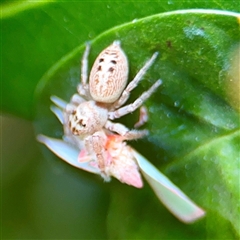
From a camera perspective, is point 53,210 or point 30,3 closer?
point 30,3

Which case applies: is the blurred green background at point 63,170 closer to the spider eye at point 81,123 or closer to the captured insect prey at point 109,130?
the captured insect prey at point 109,130

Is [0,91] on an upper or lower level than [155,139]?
upper

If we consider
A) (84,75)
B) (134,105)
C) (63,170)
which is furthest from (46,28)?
(63,170)

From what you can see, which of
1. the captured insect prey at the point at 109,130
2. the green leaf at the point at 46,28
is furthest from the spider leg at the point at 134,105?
the green leaf at the point at 46,28

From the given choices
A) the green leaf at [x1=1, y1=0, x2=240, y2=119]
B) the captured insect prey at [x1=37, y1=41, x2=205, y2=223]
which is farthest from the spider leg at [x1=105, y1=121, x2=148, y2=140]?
the green leaf at [x1=1, y1=0, x2=240, y2=119]

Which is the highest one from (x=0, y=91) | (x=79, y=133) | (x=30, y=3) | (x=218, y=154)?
(x=30, y=3)

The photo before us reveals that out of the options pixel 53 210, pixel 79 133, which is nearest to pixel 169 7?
pixel 79 133

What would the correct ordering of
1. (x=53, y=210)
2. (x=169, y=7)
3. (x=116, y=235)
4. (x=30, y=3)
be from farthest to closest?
(x=53, y=210) < (x=116, y=235) < (x=30, y=3) < (x=169, y=7)

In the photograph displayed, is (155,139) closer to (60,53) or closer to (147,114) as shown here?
(147,114)
